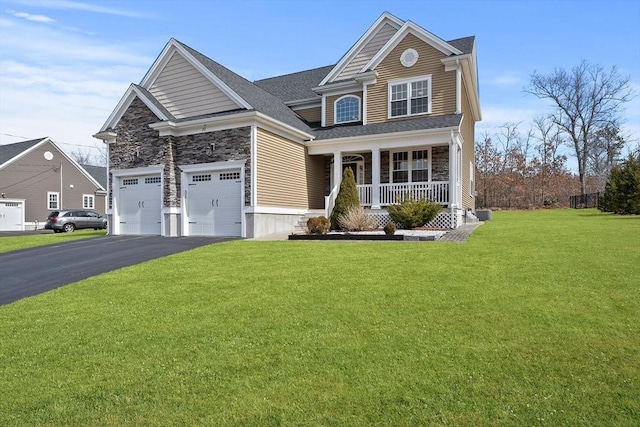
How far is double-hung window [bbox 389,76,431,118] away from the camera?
18.0 m

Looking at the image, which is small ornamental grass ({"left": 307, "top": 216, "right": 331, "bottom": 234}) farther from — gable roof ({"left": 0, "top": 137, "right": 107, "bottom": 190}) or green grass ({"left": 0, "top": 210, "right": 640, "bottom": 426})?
gable roof ({"left": 0, "top": 137, "right": 107, "bottom": 190})

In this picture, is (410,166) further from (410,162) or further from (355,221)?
(355,221)

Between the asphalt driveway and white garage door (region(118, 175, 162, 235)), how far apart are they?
252 cm

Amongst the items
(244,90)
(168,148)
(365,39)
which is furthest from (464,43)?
(168,148)

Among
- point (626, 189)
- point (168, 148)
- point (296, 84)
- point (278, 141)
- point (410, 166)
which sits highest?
point (296, 84)

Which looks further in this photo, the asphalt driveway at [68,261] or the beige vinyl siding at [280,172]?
the beige vinyl siding at [280,172]

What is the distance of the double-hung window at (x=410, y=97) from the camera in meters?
18.0

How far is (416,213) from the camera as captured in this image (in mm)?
14570

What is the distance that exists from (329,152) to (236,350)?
14572mm

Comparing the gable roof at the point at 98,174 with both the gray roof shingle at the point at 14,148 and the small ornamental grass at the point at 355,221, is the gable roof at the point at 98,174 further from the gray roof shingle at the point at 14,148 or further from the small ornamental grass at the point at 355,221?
the small ornamental grass at the point at 355,221

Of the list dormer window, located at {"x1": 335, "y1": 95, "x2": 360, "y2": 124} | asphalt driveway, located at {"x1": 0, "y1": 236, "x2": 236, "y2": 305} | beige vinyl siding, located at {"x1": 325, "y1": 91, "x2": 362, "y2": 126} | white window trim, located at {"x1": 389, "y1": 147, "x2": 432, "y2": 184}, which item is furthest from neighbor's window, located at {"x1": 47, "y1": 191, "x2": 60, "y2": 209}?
white window trim, located at {"x1": 389, "y1": 147, "x2": 432, "y2": 184}

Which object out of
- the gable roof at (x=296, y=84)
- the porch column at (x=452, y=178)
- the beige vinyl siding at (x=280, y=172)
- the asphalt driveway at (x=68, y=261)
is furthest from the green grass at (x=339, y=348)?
the gable roof at (x=296, y=84)

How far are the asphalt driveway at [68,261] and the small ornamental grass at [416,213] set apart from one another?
6.90 m

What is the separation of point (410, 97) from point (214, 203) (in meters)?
9.86
